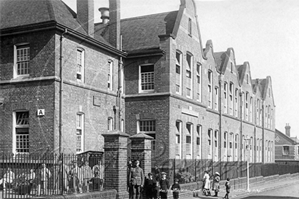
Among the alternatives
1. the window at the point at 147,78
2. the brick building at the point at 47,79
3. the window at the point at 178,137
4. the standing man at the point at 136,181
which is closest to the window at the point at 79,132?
the brick building at the point at 47,79

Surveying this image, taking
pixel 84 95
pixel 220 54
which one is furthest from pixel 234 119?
pixel 84 95

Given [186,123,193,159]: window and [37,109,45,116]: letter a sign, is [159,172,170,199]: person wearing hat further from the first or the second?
[186,123,193,159]: window

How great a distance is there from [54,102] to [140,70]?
8.23 meters

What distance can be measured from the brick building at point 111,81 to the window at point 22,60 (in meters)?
0.05

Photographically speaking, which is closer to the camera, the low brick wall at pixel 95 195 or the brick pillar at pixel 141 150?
the low brick wall at pixel 95 195

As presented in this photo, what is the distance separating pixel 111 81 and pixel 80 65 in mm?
3462

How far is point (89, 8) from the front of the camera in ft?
81.1

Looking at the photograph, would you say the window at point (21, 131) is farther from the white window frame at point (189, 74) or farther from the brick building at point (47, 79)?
the white window frame at point (189, 74)

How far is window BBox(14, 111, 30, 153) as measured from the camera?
2186 cm

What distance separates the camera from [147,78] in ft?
92.2

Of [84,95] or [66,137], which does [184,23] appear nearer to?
[84,95]

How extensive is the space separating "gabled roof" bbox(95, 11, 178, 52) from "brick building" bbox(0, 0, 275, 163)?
0.07m

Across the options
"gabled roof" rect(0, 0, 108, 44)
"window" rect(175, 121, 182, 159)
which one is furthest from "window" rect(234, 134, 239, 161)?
"gabled roof" rect(0, 0, 108, 44)

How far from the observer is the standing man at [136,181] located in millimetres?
17922
